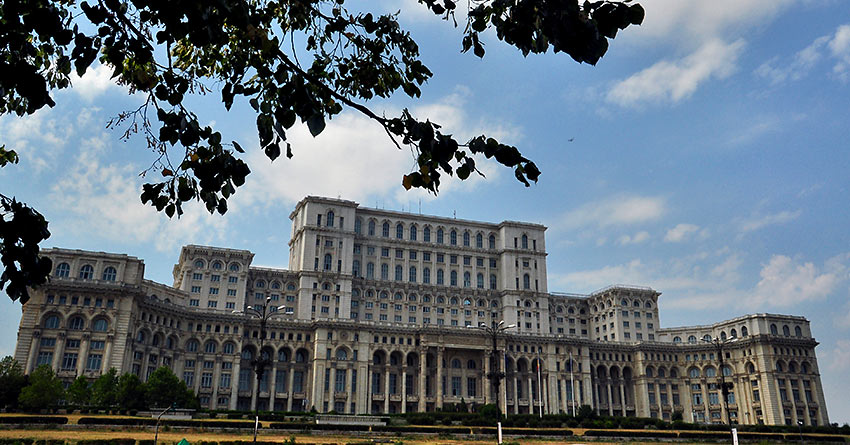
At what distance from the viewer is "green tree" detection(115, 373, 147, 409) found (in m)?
73.7

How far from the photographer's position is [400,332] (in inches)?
4333

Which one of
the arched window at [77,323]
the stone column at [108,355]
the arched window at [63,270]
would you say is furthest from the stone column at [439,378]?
A: the arched window at [63,270]

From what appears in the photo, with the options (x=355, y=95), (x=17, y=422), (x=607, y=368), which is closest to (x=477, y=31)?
(x=355, y=95)

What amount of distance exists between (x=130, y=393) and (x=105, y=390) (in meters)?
3.22

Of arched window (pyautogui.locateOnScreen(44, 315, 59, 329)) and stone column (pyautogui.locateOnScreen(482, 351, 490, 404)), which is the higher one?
arched window (pyautogui.locateOnScreen(44, 315, 59, 329))

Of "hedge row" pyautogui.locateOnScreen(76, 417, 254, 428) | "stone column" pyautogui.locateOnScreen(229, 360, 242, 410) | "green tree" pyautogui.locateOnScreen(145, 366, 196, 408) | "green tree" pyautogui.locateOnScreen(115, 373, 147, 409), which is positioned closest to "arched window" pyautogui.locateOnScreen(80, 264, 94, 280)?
"green tree" pyautogui.locateOnScreen(115, 373, 147, 409)

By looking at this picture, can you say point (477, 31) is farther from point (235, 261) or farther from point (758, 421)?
point (758, 421)

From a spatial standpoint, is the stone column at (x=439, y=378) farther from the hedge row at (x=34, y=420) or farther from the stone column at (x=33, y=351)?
the hedge row at (x=34, y=420)

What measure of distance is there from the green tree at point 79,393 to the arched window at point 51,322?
1355 cm

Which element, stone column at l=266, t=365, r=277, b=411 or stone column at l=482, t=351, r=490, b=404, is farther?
stone column at l=482, t=351, r=490, b=404

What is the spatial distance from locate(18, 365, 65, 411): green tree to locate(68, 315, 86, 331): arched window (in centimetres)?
1487

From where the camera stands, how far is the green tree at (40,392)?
214ft

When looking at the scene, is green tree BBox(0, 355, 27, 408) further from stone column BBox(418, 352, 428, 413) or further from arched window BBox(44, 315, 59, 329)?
stone column BBox(418, 352, 428, 413)

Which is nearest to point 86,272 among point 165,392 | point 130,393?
point 130,393
